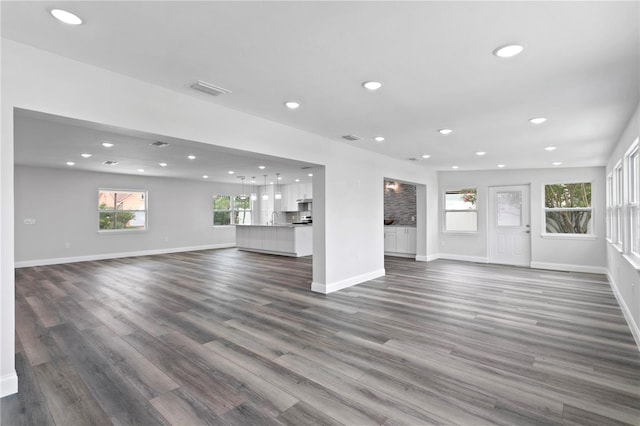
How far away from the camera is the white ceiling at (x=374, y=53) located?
1926mm

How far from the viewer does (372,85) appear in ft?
9.85

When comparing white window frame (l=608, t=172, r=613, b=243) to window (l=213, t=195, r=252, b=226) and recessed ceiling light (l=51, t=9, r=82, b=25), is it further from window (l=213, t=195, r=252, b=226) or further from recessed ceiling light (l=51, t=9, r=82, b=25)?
window (l=213, t=195, r=252, b=226)

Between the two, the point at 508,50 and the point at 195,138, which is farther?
the point at 195,138

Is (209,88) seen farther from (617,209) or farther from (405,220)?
(405,220)

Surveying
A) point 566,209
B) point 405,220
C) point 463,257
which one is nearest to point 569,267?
point 566,209

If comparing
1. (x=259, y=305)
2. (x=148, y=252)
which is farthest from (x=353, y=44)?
(x=148, y=252)

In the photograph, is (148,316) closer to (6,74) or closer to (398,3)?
(6,74)

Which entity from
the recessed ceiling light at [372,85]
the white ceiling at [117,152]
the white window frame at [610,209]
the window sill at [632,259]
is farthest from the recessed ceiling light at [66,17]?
the white window frame at [610,209]

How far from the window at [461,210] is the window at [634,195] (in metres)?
4.48

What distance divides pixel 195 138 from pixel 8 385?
2422mm

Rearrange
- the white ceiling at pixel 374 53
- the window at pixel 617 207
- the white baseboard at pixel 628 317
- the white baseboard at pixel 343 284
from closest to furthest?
the white ceiling at pixel 374 53
the white baseboard at pixel 628 317
the window at pixel 617 207
the white baseboard at pixel 343 284

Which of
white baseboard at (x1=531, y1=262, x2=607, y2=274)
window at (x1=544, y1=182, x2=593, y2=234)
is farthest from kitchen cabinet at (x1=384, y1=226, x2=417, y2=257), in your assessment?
window at (x1=544, y1=182, x2=593, y2=234)

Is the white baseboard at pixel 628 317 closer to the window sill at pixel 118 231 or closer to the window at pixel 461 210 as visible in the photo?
the window at pixel 461 210

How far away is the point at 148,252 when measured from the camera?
33.5 ft
